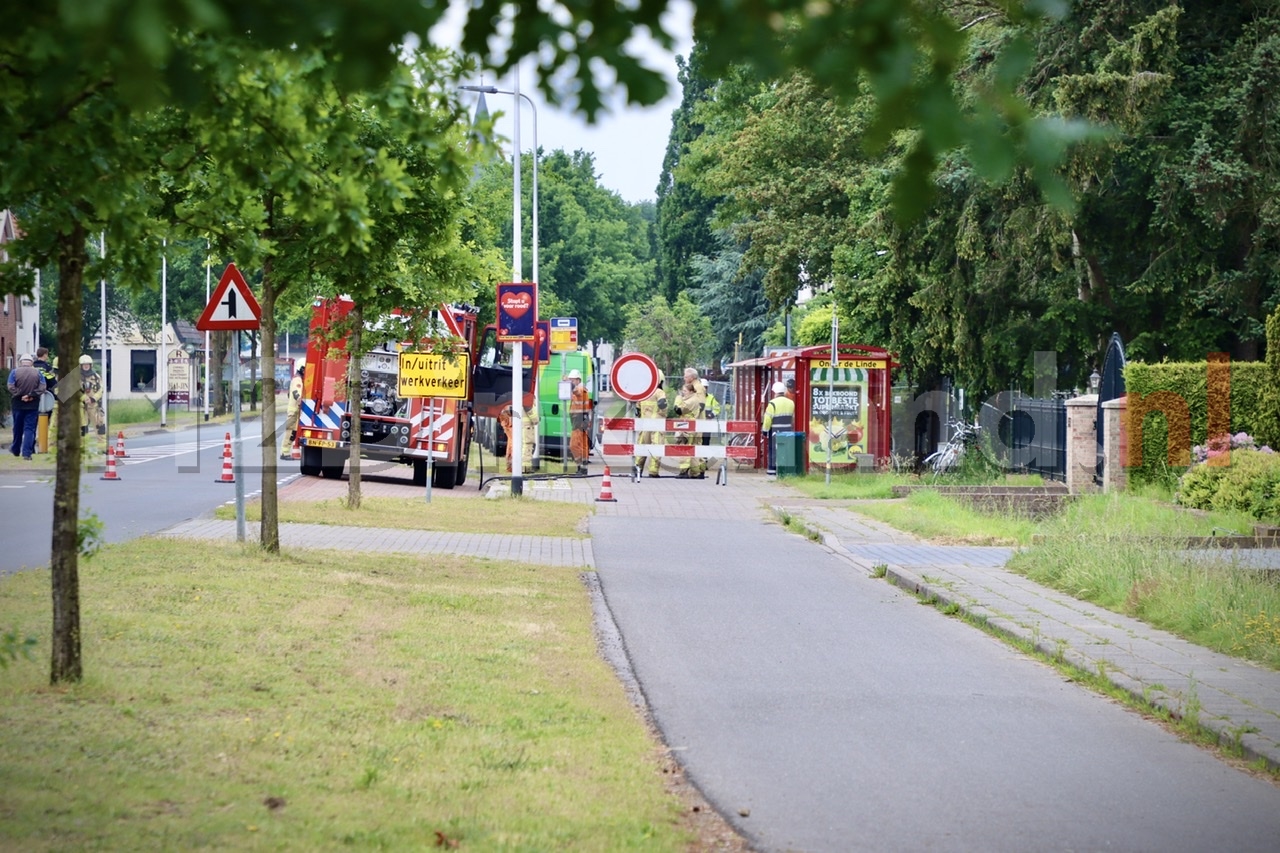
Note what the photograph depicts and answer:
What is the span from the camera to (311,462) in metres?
28.1

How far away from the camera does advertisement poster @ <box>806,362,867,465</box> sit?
30.5 meters

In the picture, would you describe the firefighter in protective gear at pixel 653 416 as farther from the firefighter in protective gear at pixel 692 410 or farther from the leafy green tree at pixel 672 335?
the leafy green tree at pixel 672 335

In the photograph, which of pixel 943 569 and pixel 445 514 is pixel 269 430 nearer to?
pixel 445 514

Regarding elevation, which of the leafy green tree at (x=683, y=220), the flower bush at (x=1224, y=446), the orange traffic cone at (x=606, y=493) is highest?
the leafy green tree at (x=683, y=220)

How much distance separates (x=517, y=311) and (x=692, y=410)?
26.8ft

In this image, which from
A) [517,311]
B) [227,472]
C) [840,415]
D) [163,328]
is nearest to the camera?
[517,311]

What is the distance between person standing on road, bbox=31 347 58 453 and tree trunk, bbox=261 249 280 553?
15.3 m

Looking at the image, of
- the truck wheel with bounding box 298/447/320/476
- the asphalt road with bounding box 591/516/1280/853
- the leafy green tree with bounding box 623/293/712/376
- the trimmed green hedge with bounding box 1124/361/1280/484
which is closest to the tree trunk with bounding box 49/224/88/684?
the asphalt road with bounding box 591/516/1280/853

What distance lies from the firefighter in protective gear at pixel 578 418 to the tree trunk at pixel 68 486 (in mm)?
25289

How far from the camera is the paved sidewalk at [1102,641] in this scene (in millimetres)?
7863

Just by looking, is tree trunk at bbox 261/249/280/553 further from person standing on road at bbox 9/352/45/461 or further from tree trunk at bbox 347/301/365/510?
person standing on road at bbox 9/352/45/461

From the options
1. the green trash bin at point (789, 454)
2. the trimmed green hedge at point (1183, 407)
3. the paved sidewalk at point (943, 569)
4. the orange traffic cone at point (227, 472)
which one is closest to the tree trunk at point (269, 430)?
the paved sidewalk at point (943, 569)

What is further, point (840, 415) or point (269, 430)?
point (840, 415)

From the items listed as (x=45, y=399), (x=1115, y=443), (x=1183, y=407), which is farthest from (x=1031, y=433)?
(x=45, y=399)
